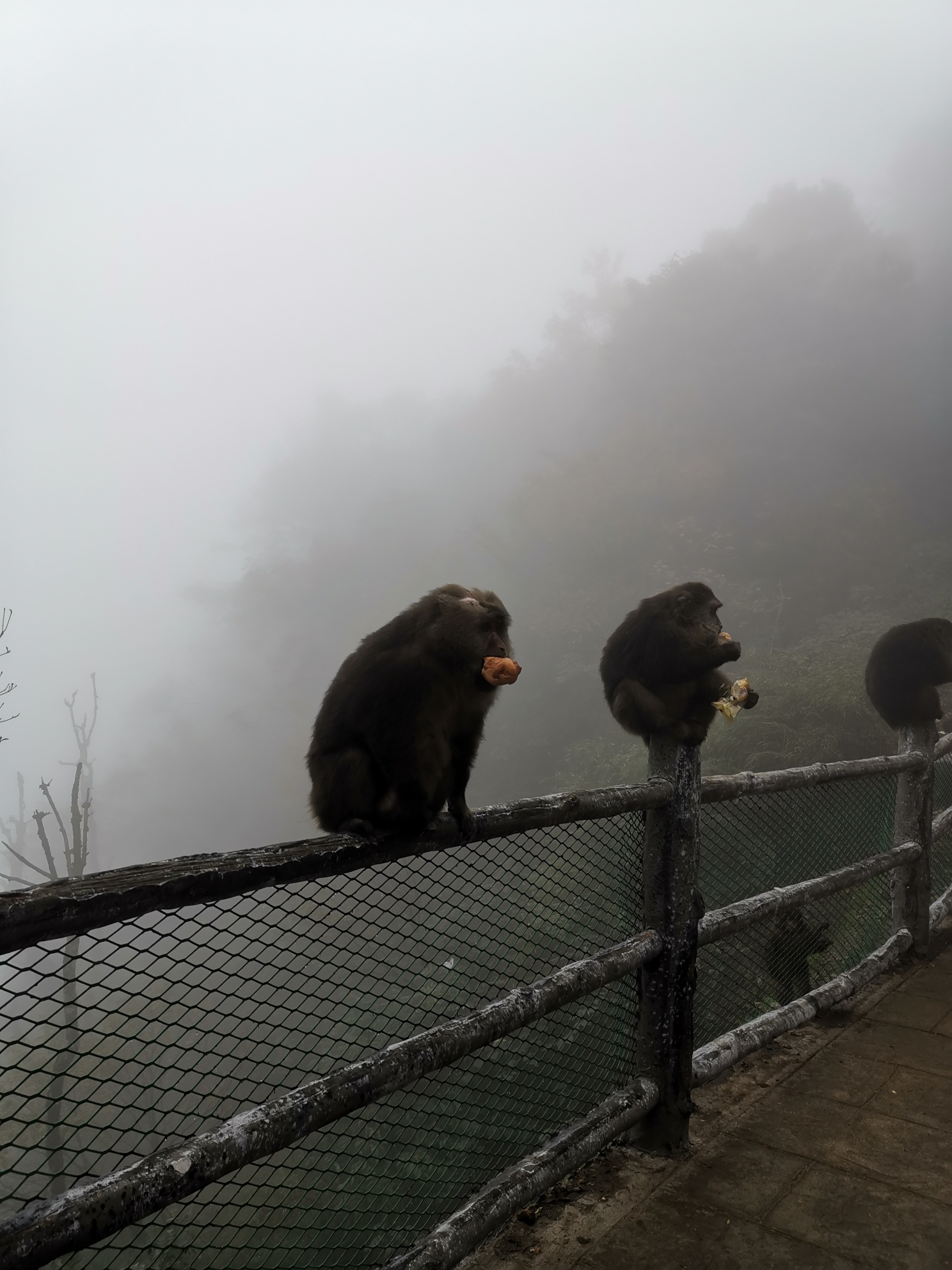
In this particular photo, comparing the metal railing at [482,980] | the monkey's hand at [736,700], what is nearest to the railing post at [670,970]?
the metal railing at [482,980]

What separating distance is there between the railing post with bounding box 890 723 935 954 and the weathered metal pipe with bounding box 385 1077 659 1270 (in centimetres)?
236

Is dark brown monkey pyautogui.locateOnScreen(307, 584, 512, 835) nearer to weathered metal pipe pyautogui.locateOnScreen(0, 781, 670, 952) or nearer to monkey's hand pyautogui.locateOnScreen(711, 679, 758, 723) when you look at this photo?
weathered metal pipe pyautogui.locateOnScreen(0, 781, 670, 952)

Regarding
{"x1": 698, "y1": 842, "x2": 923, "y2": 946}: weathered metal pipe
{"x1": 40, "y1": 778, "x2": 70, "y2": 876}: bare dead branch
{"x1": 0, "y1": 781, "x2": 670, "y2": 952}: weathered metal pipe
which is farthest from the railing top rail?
{"x1": 40, "y1": 778, "x2": 70, "y2": 876}: bare dead branch

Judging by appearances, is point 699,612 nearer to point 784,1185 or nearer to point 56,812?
point 784,1185

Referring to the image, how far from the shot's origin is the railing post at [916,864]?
4.34 meters

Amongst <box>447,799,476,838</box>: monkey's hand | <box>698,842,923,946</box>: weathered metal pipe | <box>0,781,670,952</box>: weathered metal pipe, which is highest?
<box>0,781,670,952</box>: weathered metal pipe

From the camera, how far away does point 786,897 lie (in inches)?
125

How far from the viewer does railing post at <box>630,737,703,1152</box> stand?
262 cm

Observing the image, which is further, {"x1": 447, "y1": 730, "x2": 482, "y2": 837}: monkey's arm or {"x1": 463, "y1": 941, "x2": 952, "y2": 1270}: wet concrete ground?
{"x1": 447, "y1": 730, "x2": 482, "y2": 837}: monkey's arm

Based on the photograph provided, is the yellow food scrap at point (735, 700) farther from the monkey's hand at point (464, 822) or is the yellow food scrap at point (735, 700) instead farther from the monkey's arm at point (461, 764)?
the monkey's hand at point (464, 822)

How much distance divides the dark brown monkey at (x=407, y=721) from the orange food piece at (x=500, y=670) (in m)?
0.09

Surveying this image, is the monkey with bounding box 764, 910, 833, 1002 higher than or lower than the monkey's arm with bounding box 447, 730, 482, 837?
lower

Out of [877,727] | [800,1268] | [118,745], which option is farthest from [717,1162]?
[118,745]

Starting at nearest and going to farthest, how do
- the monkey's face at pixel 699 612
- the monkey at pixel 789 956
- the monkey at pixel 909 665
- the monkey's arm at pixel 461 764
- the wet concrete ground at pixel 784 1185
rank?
the wet concrete ground at pixel 784 1185 < the monkey's arm at pixel 461 764 < the monkey at pixel 789 956 < the monkey's face at pixel 699 612 < the monkey at pixel 909 665
